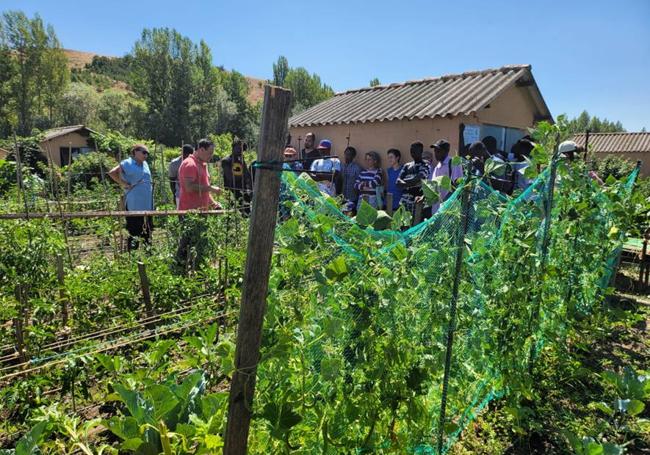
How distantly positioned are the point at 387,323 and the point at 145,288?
234 cm

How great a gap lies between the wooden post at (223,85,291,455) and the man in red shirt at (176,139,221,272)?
2944mm

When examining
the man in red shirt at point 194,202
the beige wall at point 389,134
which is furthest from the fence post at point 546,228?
the beige wall at point 389,134

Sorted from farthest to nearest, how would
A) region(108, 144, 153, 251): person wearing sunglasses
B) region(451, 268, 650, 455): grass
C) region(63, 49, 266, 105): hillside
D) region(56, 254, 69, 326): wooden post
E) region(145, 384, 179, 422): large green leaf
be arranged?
region(63, 49, 266, 105): hillside < region(108, 144, 153, 251): person wearing sunglasses < region(56, 254, 69, 326): wooden post < region(451, 268, 650, 455): grass < region(145, 384, 179, 422): large green leaf

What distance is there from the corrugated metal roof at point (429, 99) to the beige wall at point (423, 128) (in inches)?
6.4

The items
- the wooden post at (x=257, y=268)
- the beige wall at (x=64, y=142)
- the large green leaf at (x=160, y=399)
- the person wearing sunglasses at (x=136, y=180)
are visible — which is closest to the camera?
the wooden post at (x=257, y=268)

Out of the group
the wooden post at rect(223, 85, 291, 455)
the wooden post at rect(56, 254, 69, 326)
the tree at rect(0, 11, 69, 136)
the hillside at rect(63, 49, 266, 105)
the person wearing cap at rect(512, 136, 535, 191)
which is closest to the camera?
the wooden post at rect(223, 85, 291, 455)

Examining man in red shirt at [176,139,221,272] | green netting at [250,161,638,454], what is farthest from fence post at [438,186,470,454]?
man in red shirt at [176,139,221,272]

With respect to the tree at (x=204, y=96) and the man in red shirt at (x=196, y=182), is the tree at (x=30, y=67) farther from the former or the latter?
the man in red shirt at (x=196, y=182)

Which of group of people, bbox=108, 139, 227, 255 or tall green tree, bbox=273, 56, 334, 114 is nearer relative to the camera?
group of people, bbox=108, 139, 227, 255

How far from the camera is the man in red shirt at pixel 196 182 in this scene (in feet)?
15.6

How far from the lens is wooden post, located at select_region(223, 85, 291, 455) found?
1.23 m

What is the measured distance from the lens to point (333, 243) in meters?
1.57

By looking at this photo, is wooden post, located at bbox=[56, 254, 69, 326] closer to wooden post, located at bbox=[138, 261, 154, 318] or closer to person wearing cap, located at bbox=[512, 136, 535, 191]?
wooden post, located at bbox=[138, 261, 154, 318]

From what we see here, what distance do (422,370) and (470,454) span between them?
104 cm
